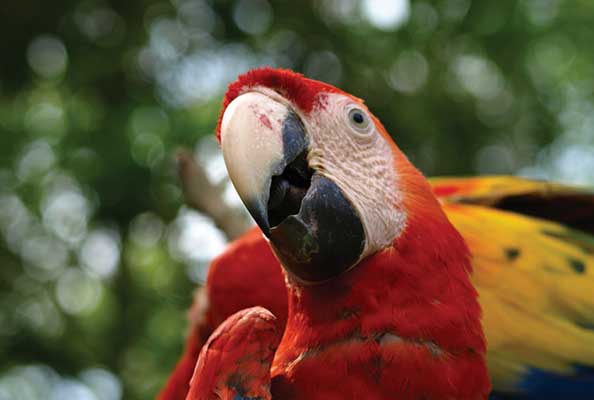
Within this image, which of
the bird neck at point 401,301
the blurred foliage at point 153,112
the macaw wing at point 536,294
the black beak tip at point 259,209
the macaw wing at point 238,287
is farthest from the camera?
the blurred foliage at point 153,112

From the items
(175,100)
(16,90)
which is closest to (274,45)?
(175,100)

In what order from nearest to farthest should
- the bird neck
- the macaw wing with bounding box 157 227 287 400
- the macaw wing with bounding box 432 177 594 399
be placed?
the bird neck
the macaw wing with bounding box 432 177 594 399
the macaw wing with bounding box 157 227 287 400

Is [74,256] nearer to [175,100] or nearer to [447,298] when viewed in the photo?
[175,100]

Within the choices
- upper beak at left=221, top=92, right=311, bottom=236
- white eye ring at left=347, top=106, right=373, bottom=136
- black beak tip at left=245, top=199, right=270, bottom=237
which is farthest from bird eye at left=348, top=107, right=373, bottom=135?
black beak tip at left=245, top=199, right=270, bottom=237

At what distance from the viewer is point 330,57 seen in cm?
397

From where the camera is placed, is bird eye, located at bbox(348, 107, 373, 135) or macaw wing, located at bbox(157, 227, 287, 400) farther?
macaw wing, located at bbox(157, 227, 287, 400)

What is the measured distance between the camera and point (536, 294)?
5.04ft

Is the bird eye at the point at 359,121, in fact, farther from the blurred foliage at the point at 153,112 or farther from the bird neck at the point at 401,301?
the blurred foliage at the point at 153,112

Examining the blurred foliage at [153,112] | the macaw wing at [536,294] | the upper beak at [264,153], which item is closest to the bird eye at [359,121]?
the upper beak at [264,153]

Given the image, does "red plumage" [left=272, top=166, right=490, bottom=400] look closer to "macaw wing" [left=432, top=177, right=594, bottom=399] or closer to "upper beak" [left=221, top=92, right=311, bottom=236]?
"upper beak" [left=221, top=92, right=311, bottom=236]

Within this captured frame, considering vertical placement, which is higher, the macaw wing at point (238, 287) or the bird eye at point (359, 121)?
the bird eye at point (359, 121)

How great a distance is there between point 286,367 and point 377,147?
1.18ft

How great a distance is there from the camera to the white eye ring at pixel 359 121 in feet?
3.65

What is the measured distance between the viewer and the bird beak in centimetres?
94
